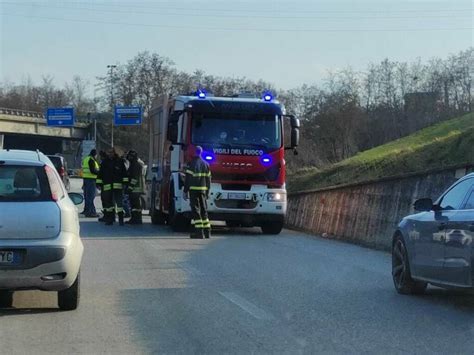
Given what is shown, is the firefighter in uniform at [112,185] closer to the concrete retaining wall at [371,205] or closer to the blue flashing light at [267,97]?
the blue flashing light at [267,97]

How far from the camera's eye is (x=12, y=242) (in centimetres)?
729

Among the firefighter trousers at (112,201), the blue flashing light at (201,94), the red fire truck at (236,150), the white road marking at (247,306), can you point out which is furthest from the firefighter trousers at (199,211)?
the white road marking at (247,306)

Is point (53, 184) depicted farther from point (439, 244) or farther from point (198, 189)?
point (198, 189)

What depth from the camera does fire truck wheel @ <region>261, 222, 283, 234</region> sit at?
1832 cm

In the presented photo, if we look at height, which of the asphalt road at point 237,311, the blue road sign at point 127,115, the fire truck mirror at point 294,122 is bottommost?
the asphalt road at point 237,311

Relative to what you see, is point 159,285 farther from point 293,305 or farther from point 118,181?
point 118,181

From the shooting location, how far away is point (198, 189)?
1627 cm

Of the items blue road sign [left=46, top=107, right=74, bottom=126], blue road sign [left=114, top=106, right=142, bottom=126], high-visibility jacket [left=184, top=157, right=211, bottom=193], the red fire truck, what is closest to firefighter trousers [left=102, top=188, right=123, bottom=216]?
the red fire truck

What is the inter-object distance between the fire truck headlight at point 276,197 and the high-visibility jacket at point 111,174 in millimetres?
4324

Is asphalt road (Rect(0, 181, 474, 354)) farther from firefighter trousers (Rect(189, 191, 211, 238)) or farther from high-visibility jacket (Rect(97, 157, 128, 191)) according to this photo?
high-visibility jacket (Rect(97, 157, 128, 191))

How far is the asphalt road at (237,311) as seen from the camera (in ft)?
21.7

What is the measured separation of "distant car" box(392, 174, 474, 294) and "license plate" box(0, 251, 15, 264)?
4.51m

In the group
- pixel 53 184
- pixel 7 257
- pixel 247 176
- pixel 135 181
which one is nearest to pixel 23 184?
pixel 53 184

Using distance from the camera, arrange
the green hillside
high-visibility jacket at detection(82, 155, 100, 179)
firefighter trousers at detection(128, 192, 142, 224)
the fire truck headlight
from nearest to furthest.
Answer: the fire truck headlight, the green hillside, firefighter trousers at detection(128, 192, 142, 224), high-visibility jacket at detection(82, 155, 100, 179)
